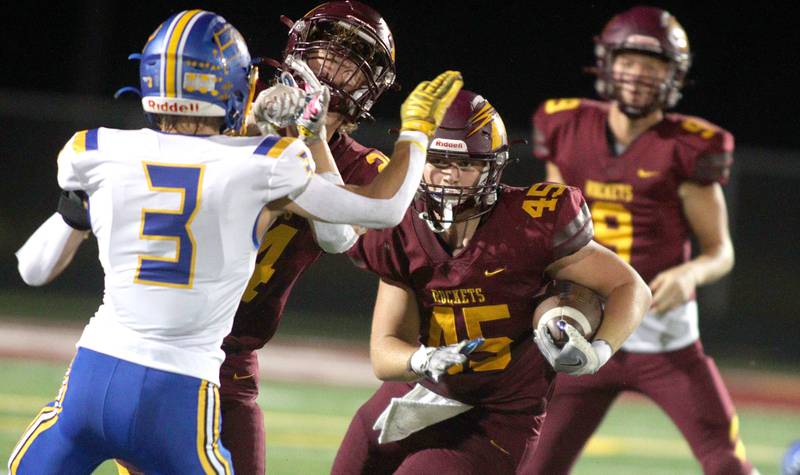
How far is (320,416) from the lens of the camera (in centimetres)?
696

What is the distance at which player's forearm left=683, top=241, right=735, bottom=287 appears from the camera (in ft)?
16.3

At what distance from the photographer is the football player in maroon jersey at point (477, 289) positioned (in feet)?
11.4

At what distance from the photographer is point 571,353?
10.7ft

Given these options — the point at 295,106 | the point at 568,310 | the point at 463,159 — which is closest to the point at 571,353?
the point at 568,310

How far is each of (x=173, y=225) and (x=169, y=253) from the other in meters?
0.06

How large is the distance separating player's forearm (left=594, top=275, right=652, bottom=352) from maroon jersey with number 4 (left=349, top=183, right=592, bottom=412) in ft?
0.58

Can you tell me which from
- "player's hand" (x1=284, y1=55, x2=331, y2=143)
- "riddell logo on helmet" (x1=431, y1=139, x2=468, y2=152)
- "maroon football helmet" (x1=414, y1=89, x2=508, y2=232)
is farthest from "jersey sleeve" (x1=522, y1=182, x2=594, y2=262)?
"player's hand" (x1=284, y1=55, x2=331, y2=143)

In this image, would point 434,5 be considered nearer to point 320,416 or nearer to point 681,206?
point 320,416

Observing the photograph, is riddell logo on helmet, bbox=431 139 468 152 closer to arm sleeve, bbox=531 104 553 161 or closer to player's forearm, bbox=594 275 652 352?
player's forearm, bbox=594 275 652 352

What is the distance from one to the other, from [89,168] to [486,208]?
1144 mm

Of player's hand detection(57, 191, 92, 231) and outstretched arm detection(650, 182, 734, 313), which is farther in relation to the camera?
outstretched arm detection(650, 182, 734, 313)

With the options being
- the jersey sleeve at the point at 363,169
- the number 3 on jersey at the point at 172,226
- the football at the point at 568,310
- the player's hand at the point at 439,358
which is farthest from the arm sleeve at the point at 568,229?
the number 3 on jersey at the point at 172,226

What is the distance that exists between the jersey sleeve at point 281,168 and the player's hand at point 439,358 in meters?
0.61

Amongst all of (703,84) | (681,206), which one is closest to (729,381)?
(681,206)
